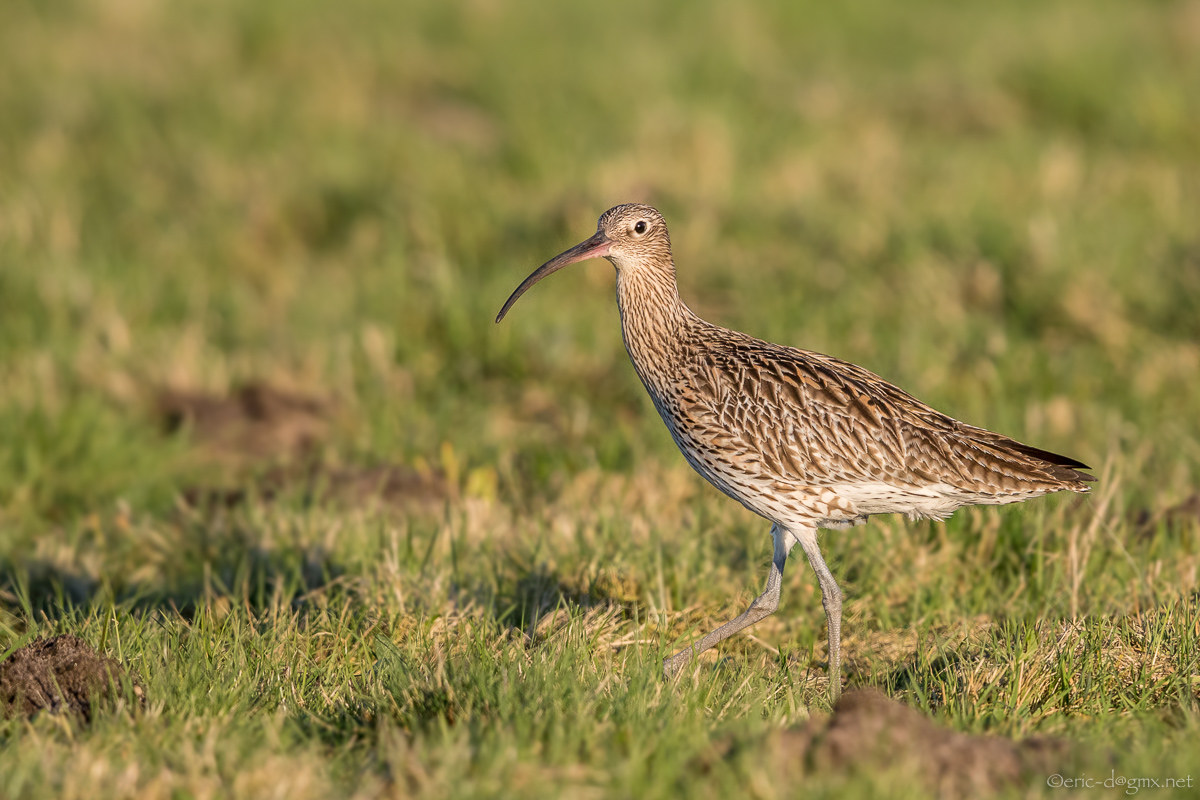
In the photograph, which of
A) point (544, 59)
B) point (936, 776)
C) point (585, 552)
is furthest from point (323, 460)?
point (544, 59)

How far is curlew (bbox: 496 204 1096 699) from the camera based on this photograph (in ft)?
15.9

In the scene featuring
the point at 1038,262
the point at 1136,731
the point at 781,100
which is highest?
the point at 781,100

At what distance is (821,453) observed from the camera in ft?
15.9

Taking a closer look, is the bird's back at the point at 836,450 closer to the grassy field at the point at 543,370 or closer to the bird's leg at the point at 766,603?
the bird's leg at the point at 766,603

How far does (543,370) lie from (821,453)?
137 inches

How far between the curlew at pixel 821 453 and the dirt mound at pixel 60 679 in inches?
69.9

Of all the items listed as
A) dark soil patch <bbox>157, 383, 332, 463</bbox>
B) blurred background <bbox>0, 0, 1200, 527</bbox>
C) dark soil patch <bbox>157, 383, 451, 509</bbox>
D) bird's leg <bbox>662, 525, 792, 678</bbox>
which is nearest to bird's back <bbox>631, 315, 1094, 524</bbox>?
bird's leg <bbox>662, 525, 792, 678</bbox>

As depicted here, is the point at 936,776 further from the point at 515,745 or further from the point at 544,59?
the point at 544,59

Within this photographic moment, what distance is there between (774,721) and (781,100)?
28.6 feet

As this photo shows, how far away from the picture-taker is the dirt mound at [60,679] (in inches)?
162

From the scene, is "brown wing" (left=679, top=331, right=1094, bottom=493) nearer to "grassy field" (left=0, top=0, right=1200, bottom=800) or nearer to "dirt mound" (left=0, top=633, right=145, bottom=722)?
"grassy field" (left=0, top=0, right=1200, bottom=800)

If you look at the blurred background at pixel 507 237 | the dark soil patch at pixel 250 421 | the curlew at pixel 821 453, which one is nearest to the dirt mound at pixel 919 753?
the curlew at pixel 821 453

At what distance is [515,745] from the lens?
3674mm

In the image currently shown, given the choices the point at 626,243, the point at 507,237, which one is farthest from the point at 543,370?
the point at 626,243
